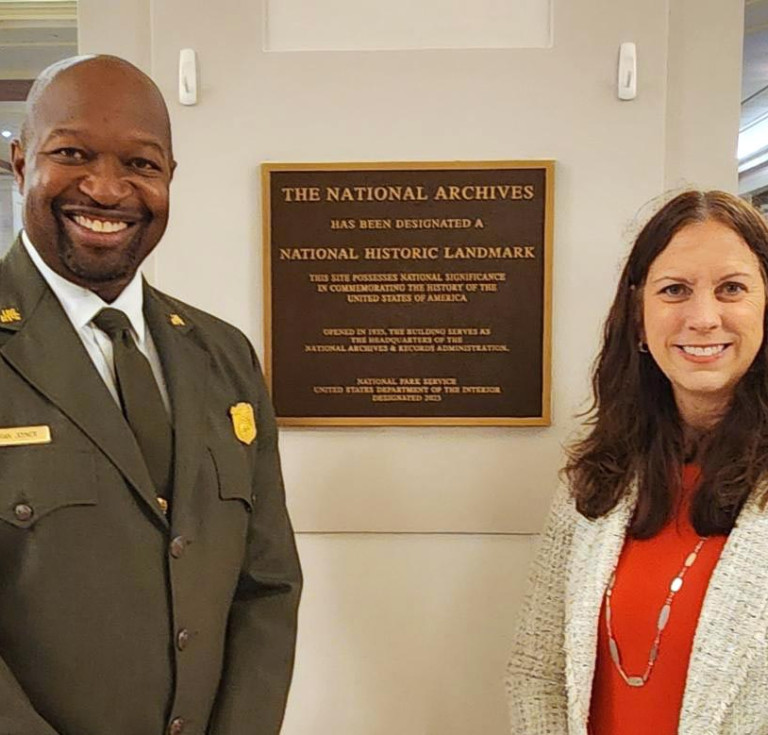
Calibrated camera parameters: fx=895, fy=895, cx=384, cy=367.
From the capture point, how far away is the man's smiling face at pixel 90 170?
1.06m

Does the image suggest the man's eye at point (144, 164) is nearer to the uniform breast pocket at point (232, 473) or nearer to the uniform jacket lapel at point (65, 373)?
the uniform jacket lapel at point (65, 373)

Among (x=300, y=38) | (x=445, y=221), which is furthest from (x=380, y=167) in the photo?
(x=300, y=38)

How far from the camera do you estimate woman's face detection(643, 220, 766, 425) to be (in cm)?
132

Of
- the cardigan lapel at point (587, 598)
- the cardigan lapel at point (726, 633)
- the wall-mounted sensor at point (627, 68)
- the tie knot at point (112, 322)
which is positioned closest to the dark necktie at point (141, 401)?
the tie knot at point (112, 322)

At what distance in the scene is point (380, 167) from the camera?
1.81 meters

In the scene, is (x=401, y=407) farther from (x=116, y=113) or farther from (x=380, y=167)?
(x=116, y=113)

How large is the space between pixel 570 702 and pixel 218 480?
65 cm

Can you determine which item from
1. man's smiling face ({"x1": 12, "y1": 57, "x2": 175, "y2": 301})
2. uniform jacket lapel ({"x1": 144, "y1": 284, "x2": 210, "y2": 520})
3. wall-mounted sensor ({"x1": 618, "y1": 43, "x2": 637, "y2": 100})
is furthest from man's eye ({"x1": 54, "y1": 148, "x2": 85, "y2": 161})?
wall-mounted sensor ({"x1": 618, "y1": 43, "x2": 637, "y2": 100})

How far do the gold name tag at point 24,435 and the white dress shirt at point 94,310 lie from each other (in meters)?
0.10

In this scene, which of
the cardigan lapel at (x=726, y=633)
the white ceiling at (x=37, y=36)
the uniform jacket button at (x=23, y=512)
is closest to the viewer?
the uniform jacket button at (x=23, y=512)

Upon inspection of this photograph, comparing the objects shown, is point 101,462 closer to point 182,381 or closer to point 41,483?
point 41,483

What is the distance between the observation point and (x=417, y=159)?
1.82 meters

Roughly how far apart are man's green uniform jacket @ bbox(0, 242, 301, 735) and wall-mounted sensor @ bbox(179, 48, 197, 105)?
737 mm

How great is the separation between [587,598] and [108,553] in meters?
0.71
